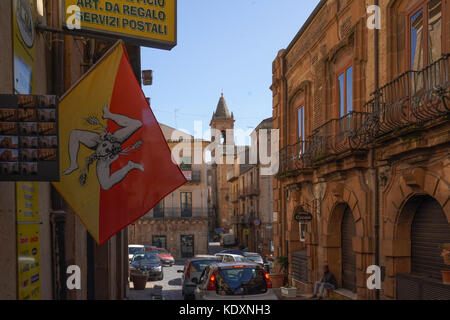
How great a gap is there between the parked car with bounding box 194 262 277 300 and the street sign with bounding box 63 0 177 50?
17.1ft

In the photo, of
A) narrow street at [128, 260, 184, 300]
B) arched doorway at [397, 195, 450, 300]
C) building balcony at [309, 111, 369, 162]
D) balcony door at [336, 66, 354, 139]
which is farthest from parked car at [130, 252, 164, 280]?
arched doorway at [397, 195, 450, 300]

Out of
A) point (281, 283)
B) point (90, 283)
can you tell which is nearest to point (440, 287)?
point (90, 283)

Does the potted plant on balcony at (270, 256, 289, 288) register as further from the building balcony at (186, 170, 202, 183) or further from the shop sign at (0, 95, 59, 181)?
the building balcony at (186, 170, 202, 183)

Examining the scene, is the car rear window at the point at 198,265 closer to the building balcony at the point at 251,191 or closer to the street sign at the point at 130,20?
the street sign at the point at 130,20

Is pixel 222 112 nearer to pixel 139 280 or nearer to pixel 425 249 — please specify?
pixel 139 280

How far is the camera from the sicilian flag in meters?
5.90

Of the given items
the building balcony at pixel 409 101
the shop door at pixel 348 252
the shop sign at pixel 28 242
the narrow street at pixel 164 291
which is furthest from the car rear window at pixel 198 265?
the shop sign at pixel 28 242

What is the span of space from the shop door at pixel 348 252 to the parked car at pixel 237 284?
5.61m

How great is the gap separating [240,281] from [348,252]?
6.61m

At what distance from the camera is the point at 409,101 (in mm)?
11258

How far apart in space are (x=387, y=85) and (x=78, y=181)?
870cm

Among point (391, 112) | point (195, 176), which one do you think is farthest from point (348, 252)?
point (195, 176)
